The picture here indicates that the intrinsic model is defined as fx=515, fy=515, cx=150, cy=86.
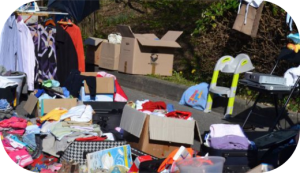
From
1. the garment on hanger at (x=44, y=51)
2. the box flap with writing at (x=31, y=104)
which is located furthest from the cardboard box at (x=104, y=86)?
the garment on hanger at (x=44, y=51)

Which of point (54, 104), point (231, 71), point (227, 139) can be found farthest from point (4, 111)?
point (231, 71)

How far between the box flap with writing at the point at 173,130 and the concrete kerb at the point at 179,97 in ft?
8.17

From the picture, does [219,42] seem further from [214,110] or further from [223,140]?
[223,140]

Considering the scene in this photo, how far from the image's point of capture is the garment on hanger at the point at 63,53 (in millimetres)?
10171

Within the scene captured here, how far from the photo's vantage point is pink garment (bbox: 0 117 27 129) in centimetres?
690

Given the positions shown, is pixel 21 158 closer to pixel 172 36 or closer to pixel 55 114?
pixel 55 114

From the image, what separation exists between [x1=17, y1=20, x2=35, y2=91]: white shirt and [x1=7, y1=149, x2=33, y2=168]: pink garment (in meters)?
4.10

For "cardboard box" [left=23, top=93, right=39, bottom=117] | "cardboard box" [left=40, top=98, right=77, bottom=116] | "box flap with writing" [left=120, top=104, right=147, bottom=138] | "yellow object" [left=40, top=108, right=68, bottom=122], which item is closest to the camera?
"box flap with writing" [left=120, top=104, right=147, bottom=138]

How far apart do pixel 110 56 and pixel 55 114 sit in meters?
5.37

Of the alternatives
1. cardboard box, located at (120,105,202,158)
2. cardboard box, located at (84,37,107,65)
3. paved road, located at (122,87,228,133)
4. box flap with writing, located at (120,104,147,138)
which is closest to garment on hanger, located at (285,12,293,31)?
paved road, located at (122,87,228,133)

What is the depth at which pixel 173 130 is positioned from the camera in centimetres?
601

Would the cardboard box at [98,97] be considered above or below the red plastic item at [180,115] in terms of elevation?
below

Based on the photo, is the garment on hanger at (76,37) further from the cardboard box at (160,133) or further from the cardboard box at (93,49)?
the cardboard box at (160,133)

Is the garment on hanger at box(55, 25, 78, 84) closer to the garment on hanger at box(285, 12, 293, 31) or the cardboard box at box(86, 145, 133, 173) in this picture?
the garment on hanger at box(285, 12, 293, 31)
